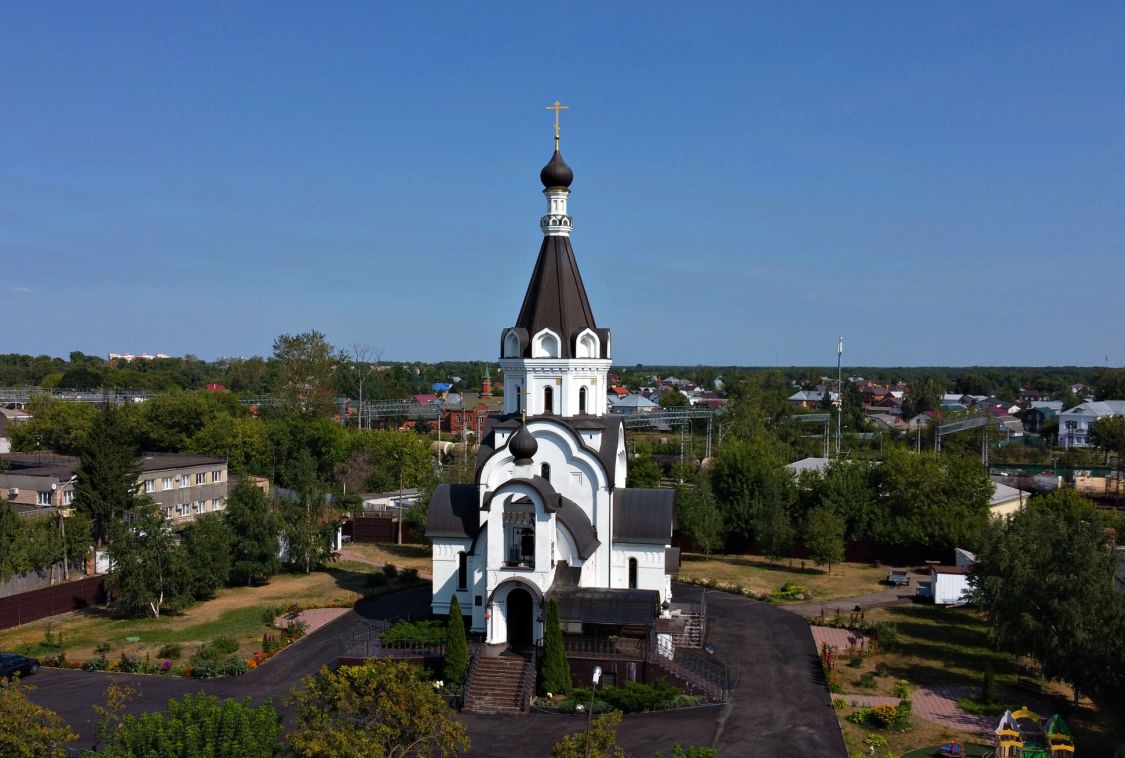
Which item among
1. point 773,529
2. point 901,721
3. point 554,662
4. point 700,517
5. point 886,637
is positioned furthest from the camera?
point 700,517

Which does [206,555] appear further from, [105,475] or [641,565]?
[641,565]

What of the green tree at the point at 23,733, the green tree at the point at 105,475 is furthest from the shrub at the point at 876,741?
the green tree at the point at 105,475

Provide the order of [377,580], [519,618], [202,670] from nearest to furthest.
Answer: [202,670]
[519,618]
[377,580]

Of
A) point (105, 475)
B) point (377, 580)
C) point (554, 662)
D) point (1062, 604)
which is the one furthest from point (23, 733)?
point (105, 475)

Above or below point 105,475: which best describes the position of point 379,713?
below

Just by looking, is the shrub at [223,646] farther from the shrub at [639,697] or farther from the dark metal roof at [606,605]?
the shrub at [639,697]

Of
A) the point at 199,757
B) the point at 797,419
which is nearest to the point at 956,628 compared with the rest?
the point at 199,757
